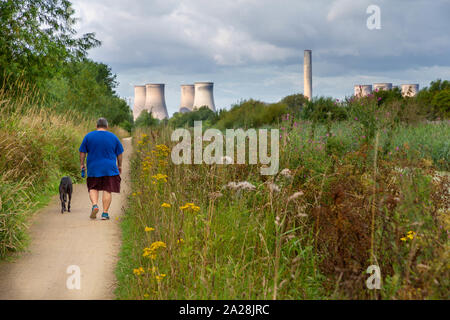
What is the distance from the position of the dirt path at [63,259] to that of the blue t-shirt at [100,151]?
0.70 m

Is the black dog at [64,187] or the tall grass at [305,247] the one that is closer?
the tall grass at [305,247]

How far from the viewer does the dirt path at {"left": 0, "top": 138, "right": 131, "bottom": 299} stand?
156 inches

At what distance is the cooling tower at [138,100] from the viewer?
57.3m

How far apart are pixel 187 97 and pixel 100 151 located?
4731 centimetres

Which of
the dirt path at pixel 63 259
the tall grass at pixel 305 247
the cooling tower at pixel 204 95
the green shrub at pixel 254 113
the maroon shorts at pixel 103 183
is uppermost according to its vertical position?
the cooling tower at pixel 204 95

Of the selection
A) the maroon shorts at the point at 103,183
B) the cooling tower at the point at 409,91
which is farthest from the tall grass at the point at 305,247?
the cooling tower at the point at 409,91

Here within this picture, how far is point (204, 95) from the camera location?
4653 centimetres

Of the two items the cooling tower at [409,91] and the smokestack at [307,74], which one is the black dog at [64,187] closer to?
the cooling tower at [409,91]

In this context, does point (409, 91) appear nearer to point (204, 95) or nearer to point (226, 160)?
point (226, 160)

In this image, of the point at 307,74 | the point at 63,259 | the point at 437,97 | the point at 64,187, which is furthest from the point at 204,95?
the point at 63,259

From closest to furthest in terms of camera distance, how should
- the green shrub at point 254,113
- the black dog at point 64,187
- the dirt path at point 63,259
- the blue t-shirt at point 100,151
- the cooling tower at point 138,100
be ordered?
the dirt path at point 63,259 < the blue t-shirt at point 100,151 < the black dog at point 64,187 < the green shrub at point 254,113 < the cooling tower at point 138,100
